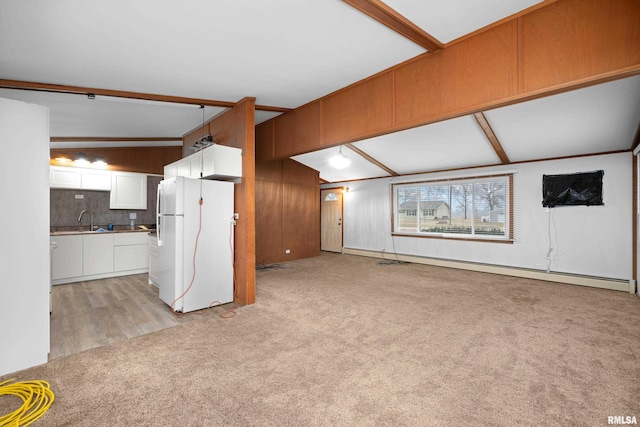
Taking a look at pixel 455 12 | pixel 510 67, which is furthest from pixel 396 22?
pixel 510 67

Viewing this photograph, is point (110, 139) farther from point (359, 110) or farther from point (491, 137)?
point (491, 137)

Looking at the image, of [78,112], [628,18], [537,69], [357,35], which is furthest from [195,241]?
[628,18]

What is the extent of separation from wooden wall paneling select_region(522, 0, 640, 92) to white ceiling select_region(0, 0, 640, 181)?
24 centimetres

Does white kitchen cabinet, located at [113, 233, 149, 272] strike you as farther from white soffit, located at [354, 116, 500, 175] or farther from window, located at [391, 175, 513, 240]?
window, located at [391, 175, 513, 240]

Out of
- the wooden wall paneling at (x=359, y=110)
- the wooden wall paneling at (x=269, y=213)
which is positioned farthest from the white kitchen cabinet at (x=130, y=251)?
the wooden wall paneling at (x=359, y=110)

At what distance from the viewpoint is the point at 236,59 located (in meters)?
3.04

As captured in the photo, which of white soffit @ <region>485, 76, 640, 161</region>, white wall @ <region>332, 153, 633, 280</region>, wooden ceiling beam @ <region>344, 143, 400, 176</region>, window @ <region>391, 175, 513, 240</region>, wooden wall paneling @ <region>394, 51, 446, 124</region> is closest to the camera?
wooden wall paneling @ <region>394, 51, 446, 124</region>

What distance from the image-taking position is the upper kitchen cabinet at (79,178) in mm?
5406

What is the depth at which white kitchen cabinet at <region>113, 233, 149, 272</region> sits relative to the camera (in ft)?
18.6

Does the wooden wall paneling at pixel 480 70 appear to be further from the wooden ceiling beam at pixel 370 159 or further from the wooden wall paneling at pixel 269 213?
the wooden wall paneling at pixel 269 213

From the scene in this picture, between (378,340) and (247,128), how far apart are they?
128 inches

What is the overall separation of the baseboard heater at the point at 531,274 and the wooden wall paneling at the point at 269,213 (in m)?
3.10

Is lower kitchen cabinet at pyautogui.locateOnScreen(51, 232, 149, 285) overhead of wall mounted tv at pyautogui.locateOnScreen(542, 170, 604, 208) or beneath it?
beneath

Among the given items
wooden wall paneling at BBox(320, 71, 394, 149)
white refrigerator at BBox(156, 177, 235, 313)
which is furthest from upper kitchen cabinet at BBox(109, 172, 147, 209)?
wooden wall paneling at BBox(320, 71, 394, 149)
